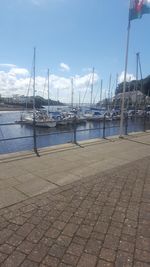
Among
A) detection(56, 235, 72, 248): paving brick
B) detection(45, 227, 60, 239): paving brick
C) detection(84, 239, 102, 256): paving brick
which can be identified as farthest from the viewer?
detection(45, 227, 60, 239): paving brick

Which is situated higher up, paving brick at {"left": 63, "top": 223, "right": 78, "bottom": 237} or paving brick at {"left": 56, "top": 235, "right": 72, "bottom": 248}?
paving brick at {"left": 63, "top": 223, "right": 78, "bottom": 237}

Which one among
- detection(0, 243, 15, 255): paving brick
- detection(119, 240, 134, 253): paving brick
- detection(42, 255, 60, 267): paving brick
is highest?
detection(0, 243, 15, 255): paving brick

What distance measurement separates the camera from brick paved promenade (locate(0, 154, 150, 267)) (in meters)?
2.70

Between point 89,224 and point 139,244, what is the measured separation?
0.72 m

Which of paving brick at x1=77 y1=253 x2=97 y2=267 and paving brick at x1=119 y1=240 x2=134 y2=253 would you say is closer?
paving brick at x1=77 y1=253 x2=97 y2=267

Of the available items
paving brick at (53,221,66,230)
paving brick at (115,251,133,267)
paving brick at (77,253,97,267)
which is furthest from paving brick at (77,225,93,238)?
paving brick at (115,251,133,267)

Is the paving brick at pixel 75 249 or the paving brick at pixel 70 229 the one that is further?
the paving brick at pixel 70 229

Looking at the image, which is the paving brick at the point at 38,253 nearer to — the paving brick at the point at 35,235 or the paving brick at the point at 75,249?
the paving brick at the point at 35,235

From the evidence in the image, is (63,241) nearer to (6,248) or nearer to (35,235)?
(35,235)

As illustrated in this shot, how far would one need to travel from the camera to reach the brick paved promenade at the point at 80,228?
2.70m

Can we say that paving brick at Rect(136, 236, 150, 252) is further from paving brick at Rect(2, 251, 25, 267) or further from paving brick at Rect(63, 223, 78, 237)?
paving brick at Rect(2, 251, 25, 267)

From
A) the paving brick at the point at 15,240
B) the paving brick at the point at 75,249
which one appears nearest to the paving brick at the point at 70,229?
the paving brick at the point at 75,249

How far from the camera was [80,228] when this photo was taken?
3275 mm

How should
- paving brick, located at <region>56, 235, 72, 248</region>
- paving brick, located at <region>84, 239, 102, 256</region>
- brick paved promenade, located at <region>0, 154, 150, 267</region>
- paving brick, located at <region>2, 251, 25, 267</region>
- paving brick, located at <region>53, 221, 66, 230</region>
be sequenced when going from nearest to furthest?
1. paving brick, located at <region>2, 251, 25, 267</region>
2. brick paved promenade, located at <region>0, 154, 150, 267</region>
3. paving brick, located at <region>84, 239, 102, 256</region>
4. paving brick, located at <region>56, 235, 72, 248</region>
5. paving brick, located at <region>53, 221, 66, 230</region>
